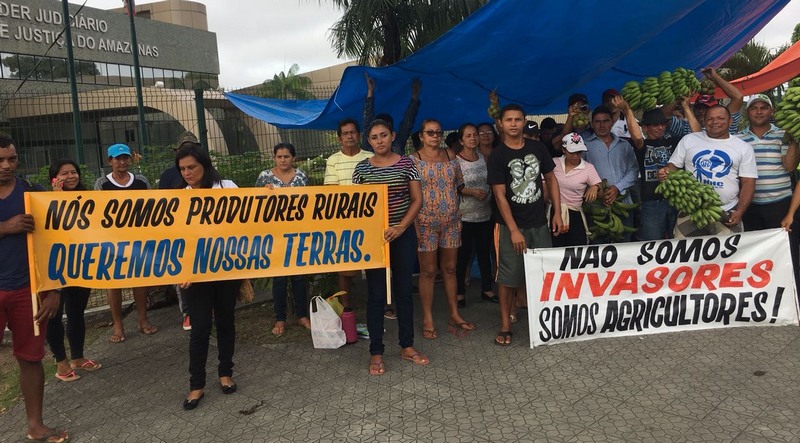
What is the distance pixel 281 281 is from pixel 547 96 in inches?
146

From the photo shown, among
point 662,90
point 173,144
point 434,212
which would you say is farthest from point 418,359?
point 173,144

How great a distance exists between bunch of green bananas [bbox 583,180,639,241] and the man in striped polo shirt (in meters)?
0.99

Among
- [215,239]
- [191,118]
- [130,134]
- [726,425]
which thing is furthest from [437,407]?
[130,134]

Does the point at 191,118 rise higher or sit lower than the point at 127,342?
higher

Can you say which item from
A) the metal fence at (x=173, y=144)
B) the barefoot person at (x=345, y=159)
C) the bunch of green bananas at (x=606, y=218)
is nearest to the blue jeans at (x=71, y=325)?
the barefoot person at (x=345, y=159)

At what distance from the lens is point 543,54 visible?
5.15 metres

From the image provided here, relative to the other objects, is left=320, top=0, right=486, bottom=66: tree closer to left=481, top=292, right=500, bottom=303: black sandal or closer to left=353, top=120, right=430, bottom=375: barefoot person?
left=481, top=292, right=500, bottom=303: black sandal

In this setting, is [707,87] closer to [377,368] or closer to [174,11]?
[377,368]

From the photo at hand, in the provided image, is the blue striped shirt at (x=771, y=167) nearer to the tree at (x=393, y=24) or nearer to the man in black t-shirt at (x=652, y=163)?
the man in black t-shirt at (x=652, y=163)

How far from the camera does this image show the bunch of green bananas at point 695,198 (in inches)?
180

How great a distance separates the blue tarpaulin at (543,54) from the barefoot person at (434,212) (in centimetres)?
80

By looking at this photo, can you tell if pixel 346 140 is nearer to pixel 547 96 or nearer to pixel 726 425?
pixel 547 96

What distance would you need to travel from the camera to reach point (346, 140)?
17.2 ft

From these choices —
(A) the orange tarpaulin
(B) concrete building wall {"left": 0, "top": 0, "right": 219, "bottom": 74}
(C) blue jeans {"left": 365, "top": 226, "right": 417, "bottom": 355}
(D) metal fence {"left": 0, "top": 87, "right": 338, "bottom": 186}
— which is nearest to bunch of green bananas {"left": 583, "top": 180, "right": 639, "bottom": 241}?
(C) blue jeans {"left": 365, "top": 226, "right": 417, "bottom": 355}
